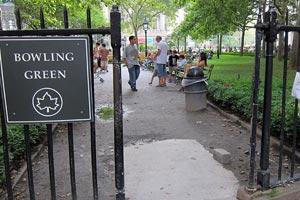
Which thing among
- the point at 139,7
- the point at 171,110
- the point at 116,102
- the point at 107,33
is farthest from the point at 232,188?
the point at 139,7

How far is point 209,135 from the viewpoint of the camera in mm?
6469

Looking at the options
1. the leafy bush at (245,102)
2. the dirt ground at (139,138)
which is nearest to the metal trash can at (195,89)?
the dirt ground at (139,138)

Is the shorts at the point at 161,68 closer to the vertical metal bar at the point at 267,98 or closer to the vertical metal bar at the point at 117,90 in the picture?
the vertical metal bar at the point at 267,98

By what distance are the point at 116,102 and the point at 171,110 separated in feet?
20.4

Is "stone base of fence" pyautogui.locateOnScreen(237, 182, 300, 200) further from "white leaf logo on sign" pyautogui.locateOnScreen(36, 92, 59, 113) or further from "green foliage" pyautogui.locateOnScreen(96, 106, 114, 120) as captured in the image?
"green foliage" pyautogui.locateOnScreen(96, 106, 114, 120)

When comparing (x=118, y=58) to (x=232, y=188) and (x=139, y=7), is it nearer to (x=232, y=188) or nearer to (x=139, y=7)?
(x=232, y=188)

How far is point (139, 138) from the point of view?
6.40 m

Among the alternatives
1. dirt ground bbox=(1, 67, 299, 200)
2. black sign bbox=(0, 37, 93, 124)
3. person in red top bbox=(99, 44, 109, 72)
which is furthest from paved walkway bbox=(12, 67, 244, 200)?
person in red top bbox=(99, 44, 109, 72)

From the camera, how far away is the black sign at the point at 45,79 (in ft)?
8.50

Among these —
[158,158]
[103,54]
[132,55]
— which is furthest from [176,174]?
[103,54]

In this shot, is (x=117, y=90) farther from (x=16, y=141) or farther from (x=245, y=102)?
(x=245, y=102)

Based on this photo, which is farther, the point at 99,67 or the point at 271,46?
the point at 99,67

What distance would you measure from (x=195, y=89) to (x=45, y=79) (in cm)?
600

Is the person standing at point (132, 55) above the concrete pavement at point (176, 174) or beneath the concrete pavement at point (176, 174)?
above
